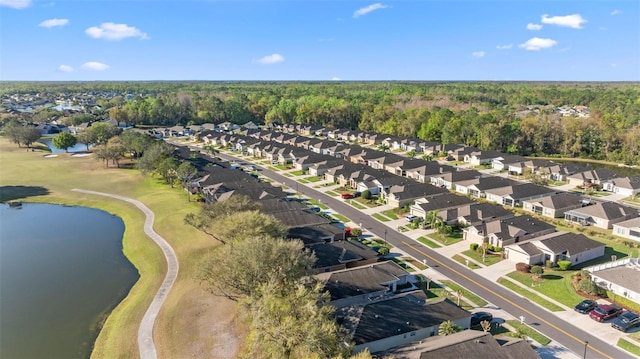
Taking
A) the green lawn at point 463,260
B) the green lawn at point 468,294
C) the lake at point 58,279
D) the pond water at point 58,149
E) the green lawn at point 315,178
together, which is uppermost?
the pond water at point 58,149

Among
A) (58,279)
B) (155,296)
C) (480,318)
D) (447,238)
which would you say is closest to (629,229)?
(447,238)

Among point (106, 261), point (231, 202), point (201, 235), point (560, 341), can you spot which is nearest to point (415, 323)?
point (560, 341)

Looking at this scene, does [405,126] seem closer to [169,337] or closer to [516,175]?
[516,175]

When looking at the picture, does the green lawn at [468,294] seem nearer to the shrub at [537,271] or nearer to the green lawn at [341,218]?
the shrub at [537,271]

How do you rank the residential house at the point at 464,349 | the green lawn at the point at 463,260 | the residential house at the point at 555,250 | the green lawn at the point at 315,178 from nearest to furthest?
1. the residential house at the point at 464,349
2. the residential house at the point at 555,250
3. the green lawn at the point at 463,260
4. the green lawn at the point at 315,178

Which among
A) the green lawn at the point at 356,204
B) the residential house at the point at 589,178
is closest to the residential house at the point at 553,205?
the residential house at the point at 589,178

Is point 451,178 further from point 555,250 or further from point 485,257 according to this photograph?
point 555,250
